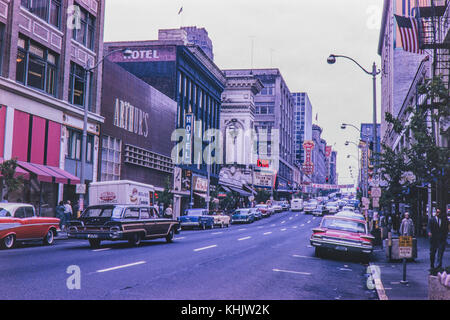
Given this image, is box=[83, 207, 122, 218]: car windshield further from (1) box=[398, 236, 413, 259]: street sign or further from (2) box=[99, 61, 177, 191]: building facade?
(2) box=[99, 61, 177, 191]: building facade

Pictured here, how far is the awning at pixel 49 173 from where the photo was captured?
28372 millimetres

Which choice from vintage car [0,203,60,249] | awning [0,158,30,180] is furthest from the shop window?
vintage car [0,203,60,249]

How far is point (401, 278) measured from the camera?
45.1ft

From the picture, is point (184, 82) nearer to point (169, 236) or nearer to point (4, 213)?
point (169, 236)

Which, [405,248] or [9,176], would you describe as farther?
[9,176]

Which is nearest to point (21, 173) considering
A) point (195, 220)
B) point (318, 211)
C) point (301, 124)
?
point (195, 220)

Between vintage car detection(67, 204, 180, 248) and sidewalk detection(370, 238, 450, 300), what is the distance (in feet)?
29.3

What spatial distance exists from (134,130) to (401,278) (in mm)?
34014

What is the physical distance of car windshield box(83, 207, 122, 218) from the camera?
19422 millimetres

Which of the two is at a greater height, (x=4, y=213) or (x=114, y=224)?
(x=4, y=213)

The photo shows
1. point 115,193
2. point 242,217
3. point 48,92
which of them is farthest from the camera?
point 242,217

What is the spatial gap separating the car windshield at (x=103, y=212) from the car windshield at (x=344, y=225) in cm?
792
